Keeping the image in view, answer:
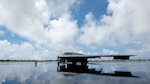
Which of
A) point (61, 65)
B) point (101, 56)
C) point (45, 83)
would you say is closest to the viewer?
point (45, 83)

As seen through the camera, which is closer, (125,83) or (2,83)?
(125,83)

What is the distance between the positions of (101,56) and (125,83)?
29.8m

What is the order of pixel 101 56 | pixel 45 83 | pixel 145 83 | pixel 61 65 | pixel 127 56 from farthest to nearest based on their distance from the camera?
pixel 61 65 → pixel 101 56 → pixel 127 56 → pixel 45 83 → pixel 145 83

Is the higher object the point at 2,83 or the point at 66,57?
the point at 66,57

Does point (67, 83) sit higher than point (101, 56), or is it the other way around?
point (101, 56)

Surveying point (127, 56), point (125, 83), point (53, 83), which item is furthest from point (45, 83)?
→ point (127, 56)

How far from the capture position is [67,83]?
1077 inches

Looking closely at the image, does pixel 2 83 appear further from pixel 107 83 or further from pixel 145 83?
pixel 145 83

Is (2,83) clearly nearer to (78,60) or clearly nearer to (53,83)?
(53,83)

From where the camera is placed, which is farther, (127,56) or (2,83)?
(127,56)

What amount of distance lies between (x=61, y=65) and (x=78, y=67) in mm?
6818

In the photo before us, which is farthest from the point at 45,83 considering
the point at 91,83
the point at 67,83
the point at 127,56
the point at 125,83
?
the point at 127,56

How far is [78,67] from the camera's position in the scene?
62.3m

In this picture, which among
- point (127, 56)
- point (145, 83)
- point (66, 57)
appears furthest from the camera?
point (66, 57)
